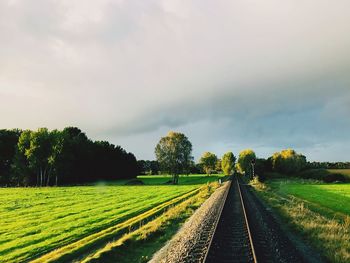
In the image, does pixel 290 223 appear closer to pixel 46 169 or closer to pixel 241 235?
pixel 241 235

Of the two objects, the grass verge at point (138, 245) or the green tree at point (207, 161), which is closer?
the grass verge at point (138, 245)

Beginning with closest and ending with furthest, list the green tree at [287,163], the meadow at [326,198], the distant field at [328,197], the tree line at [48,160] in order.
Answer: the meadow at [326,198], the distant field at [328,197], the tree line at [48,160], the green tree at [287,163]

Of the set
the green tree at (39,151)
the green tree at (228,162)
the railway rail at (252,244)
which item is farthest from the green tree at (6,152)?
the green tree at (228,162)

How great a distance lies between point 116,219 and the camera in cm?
2641

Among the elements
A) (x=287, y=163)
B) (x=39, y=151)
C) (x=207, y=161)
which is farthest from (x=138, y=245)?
(x=207, y=161)

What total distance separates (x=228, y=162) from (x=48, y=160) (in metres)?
116

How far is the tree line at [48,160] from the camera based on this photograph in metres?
86.9

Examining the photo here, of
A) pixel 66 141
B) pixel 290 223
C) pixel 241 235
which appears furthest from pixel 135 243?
pixel 66 141

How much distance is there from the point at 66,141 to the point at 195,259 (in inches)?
3319

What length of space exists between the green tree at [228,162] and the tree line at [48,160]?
81135mm

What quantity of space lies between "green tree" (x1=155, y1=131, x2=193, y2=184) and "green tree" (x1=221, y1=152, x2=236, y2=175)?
85239 mm

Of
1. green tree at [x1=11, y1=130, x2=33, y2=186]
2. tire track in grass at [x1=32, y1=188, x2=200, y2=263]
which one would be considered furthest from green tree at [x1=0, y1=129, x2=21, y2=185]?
tire track in grass at [x1=32, y1=188, x2=200, y2=263]

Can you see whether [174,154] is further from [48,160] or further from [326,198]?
[326,198]

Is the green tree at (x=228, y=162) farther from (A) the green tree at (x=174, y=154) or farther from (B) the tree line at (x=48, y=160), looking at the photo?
(A) the green tree at (x=174, y=154)
